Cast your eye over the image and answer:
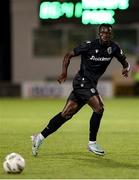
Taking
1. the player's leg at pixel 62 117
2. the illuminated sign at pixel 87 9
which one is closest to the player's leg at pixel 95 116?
the player's leg at pixel 62 117

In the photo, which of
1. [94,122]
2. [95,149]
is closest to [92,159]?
[95,149]

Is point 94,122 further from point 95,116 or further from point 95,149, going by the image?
point 95,149

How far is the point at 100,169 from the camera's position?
351 inches

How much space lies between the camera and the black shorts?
33.7 feet

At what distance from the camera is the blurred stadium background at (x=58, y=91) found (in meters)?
9.50

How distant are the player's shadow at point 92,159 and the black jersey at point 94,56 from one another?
3.63ft

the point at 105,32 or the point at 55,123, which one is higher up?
the point at 105,32

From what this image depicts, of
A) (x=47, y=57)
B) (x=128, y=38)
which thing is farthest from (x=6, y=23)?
(x=128, y=38)

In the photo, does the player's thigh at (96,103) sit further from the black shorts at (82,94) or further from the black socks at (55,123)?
the black socks at (55,123)

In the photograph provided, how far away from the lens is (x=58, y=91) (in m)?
27.6

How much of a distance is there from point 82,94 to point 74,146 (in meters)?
1.52

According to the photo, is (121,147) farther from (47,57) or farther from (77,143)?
(47,57)

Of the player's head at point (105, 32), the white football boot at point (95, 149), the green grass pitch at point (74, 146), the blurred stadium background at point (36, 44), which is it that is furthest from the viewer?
the blurred stadium background at point (36, 44)

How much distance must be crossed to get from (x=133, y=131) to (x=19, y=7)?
18.9 m
